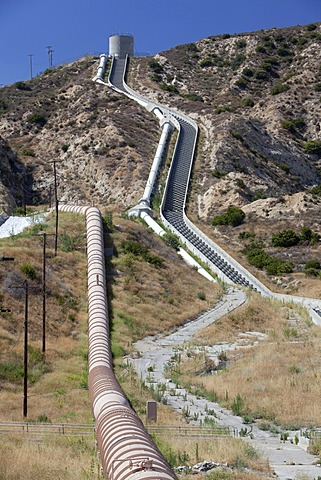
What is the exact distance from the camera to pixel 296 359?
84.2ft

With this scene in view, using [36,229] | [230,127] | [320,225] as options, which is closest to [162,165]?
[230,127]

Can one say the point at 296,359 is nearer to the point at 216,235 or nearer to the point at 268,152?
the point at 216,235

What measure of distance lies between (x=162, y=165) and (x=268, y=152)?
1392 centimetres

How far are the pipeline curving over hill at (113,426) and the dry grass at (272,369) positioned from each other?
13.0ft

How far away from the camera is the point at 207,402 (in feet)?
70.5

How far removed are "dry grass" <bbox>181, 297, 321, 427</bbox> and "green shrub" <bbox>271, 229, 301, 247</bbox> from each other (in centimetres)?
1267

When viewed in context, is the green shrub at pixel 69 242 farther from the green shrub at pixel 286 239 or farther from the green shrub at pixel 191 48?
the green shrub at pixel 191 48

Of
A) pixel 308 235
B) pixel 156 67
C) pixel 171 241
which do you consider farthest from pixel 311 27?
pixel 171 241

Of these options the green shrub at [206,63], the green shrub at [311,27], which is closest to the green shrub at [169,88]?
the green shrub at [206,63]

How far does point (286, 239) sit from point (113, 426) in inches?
1474

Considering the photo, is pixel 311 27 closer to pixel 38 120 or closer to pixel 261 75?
pixel 261 75

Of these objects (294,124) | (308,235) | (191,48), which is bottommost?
(308,235)

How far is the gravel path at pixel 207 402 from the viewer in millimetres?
14639

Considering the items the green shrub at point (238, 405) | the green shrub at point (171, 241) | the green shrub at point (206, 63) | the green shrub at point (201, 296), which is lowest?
the green shrub at point (238, 405)
